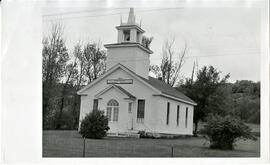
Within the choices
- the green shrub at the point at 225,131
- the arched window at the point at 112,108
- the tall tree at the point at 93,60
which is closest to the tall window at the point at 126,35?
the tall tree at the point at 93,60

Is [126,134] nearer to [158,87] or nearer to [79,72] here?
[158,87]

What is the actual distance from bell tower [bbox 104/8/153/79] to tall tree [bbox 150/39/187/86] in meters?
0.07

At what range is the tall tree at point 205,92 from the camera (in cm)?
232

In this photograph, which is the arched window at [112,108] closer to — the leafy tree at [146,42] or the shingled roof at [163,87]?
the shingled roof at [163,87]

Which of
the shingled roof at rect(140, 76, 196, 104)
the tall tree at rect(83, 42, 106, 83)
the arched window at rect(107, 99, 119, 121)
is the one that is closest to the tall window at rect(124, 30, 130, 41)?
the tall tree at rect(83, 42, 106, 83)

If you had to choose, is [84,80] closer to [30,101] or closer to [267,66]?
[30,101]

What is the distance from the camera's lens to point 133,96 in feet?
7.54

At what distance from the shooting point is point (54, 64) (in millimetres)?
2311

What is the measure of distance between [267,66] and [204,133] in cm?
55

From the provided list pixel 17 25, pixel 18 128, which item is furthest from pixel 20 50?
pixel 18 128

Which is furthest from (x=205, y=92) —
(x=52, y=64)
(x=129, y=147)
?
(x=52, y=64)

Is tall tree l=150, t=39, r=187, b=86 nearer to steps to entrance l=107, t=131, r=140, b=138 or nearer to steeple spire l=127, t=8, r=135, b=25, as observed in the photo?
steeple spire l=127, t=8, r=135, b=25

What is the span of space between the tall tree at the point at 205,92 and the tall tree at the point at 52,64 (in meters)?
0.71

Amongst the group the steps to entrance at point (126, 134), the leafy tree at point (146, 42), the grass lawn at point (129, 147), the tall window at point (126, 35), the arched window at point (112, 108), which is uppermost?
the tall window at point (126, 35)
